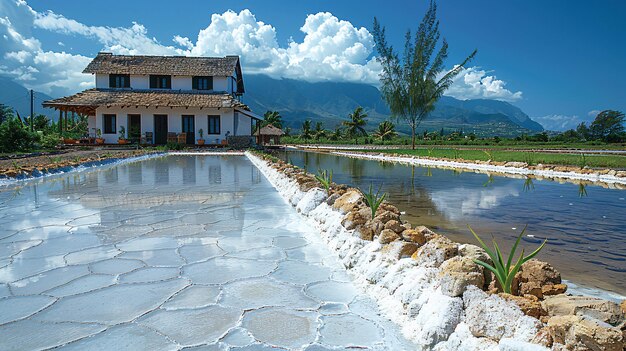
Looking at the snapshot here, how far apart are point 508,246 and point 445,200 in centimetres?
326

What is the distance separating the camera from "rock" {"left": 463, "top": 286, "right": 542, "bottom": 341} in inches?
73.5

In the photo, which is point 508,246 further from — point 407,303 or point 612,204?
point 612,204

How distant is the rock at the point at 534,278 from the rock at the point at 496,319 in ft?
0.97

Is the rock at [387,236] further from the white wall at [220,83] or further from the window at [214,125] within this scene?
A: the white wall at [220,83]

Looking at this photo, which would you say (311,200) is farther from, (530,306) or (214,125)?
(214,125)

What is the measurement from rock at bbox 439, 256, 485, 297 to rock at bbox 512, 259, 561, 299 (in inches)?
8.0

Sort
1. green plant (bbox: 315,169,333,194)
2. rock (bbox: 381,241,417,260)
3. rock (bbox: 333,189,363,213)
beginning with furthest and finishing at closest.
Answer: green plant (bbox: 315,169,333,194), rock (bbox: 333,189,363,213), rock (bbox: 381,241,417,260)

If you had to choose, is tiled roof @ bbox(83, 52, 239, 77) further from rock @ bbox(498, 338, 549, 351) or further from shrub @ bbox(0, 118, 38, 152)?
rock @ bbox(498, 338, 549, 351)

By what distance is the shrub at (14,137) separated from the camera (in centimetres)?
1619

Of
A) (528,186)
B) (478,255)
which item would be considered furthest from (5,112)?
(478,255)

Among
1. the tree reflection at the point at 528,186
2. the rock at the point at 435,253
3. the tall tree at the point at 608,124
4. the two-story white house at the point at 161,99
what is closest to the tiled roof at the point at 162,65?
the two-story white house at the point at 161,99

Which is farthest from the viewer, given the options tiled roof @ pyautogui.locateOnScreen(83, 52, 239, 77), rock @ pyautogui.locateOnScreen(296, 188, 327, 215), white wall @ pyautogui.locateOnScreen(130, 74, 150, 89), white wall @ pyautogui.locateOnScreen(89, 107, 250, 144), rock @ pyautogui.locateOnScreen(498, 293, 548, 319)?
white wall @ pyautogui.locateOnScreen(130, 74, 150, 89)

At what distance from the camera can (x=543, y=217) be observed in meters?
6.00

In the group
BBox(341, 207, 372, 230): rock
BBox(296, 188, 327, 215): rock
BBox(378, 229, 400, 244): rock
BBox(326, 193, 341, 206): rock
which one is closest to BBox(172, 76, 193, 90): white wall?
BBox(296, 188, 327, 215): rock
